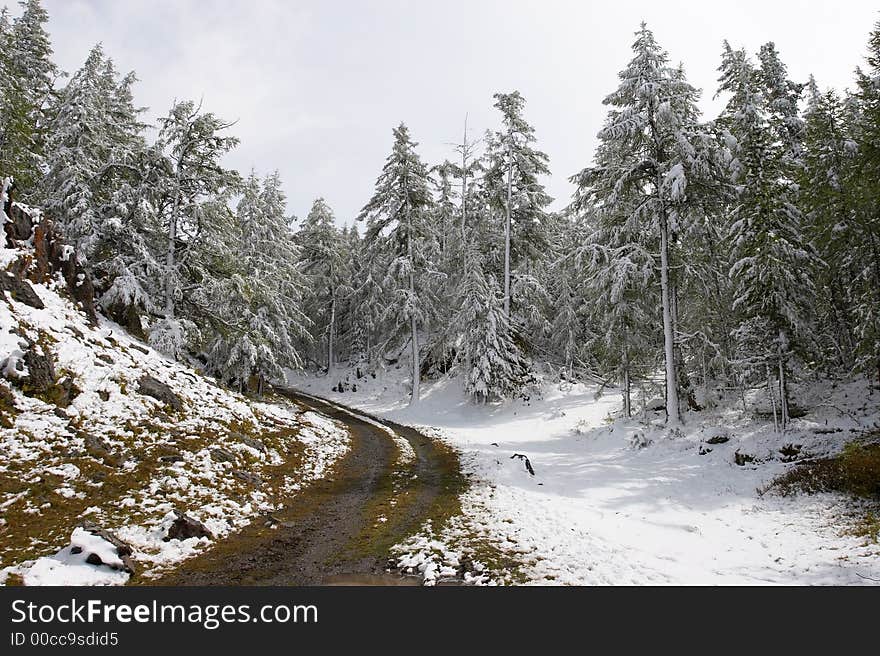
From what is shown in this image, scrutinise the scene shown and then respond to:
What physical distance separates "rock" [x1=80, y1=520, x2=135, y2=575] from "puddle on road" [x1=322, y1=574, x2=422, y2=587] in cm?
287

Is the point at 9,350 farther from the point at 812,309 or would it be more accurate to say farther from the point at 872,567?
the point at 812,309

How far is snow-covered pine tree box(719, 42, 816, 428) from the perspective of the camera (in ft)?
48.0

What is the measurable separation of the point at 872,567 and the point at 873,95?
14.1 m

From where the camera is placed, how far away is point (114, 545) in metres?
6.71

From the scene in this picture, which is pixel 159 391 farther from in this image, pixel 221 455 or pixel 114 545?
pixel 114 545

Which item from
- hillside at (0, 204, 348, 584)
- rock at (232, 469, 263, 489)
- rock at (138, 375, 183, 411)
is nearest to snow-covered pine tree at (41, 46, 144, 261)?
hillside at (0, 204, 348, 584)

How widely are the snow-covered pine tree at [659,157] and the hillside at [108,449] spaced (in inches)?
579

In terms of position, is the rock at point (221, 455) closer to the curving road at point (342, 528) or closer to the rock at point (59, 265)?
the curving road at point (342, 528)

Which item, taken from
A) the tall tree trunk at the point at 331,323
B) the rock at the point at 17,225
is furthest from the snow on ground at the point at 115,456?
the tall tree trunk at the point at 331,323

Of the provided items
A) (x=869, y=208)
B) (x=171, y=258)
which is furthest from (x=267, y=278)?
(x=869, y=208)

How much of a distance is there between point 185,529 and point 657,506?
35.2 ft

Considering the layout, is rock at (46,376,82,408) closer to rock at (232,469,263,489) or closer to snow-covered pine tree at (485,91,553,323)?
rock at (232,469,263,489)

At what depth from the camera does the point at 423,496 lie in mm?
11328

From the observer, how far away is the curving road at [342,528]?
682cm
